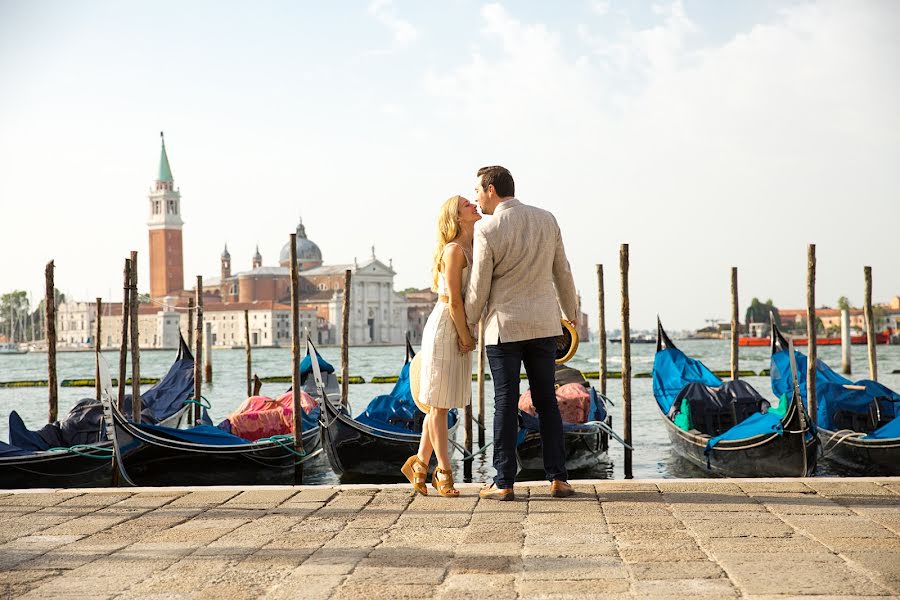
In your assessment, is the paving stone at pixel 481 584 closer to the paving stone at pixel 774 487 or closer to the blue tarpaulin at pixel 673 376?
the paving stone at pixel 774 487

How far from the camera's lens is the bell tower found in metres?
65.6

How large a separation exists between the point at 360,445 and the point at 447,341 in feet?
11.0

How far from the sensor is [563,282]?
2914 mm

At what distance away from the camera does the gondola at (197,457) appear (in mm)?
5426

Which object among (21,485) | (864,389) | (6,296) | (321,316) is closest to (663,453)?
(864,389)

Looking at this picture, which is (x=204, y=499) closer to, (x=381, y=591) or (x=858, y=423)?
(x=381, y=591)

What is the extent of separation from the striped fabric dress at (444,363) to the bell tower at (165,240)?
64.7 m

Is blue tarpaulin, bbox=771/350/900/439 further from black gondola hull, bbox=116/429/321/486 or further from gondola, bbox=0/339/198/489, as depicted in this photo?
gondola, bbox=0/339/198/489

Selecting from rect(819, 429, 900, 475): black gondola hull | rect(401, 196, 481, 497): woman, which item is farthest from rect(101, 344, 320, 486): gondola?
rect(819, 429, 900, 475): black gondola hull

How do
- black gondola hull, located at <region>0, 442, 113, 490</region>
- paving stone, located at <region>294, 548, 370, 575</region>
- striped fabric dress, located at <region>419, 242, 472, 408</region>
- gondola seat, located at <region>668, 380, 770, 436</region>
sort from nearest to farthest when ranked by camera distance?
paving stone, located at <region>294, 548, 370, 575</region>, striped fabric dress, located at <region>419, 242, 472, 408</region>, black gondola hull, located at <region>0, 442, 113, 490</region>, gondola seat, located at <region>668, 380, 770, 436</region>

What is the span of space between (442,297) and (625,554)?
1.09 metres

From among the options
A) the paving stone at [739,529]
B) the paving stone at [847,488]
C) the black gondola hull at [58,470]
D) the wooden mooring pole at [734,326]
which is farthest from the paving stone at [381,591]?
the wooden mooring pole at [734,326]

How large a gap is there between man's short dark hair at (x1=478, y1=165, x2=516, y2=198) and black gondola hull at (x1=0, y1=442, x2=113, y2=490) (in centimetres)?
358

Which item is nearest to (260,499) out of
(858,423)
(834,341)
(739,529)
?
(739,529)
